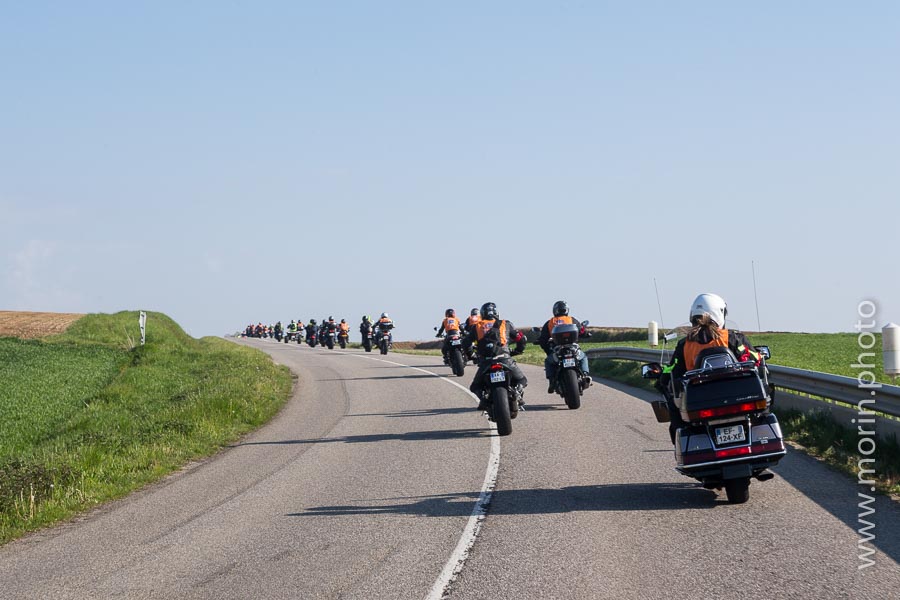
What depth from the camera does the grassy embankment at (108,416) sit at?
11836mm

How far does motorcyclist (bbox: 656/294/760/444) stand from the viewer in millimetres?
9523

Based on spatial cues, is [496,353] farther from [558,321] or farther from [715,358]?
[715,358]

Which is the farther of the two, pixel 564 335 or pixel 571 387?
pixel 564 335

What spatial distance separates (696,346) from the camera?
9.59m

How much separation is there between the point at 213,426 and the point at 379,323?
26130mm

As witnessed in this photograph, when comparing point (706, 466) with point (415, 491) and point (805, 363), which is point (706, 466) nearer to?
point (415, 491)

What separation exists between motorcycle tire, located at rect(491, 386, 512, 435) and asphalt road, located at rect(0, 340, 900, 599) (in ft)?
0.75

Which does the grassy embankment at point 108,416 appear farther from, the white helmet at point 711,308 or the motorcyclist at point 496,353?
the white helmet at point 711,308

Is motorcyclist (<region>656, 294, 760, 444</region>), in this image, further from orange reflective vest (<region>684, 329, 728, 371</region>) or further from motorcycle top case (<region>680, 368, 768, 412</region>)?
motorcycle top case (<region>680, 368, 768, 412</region>)

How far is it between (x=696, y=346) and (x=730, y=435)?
3.41 ft

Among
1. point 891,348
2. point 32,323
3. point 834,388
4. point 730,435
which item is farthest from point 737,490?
point 32,323

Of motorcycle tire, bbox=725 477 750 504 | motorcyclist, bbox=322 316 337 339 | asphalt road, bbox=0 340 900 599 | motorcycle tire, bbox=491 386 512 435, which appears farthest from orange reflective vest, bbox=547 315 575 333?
motorcyclist, bbox=322 316 337 339

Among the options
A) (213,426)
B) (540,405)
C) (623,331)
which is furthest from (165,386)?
(623,331)

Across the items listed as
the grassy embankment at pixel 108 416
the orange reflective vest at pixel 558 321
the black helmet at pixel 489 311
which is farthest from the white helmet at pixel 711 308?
the orange reflective vest at pixel 558 321
